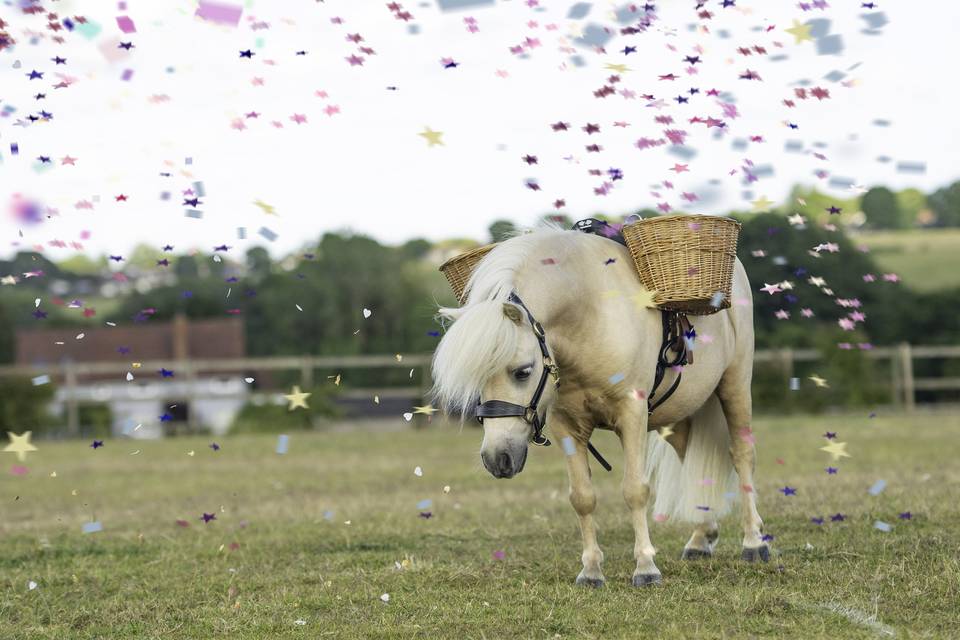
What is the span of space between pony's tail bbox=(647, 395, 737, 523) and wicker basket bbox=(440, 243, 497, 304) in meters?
1.87

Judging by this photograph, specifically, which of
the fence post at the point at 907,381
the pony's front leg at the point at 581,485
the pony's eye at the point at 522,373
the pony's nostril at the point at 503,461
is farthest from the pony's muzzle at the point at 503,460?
the fence post at the point at 907,381

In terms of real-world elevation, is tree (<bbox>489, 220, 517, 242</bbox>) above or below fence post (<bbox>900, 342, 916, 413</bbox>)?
above

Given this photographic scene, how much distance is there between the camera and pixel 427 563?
21.7 ft

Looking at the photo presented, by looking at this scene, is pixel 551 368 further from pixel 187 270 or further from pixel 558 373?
pixel 187 270

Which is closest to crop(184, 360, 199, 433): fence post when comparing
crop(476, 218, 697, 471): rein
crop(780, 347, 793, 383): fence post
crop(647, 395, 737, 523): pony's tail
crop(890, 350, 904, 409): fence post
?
crop(780, 347, 793, 383): fence post

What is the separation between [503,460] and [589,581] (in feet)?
3.43

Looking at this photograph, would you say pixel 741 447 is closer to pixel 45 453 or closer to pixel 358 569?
pixel 358 569

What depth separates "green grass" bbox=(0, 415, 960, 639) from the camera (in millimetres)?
4910

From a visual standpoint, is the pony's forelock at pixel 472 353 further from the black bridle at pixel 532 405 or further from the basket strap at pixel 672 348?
the basket strap at pixel 672 348

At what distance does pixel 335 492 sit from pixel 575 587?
7.04 m

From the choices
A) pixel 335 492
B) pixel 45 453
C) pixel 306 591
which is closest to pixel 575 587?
pixel 306 591

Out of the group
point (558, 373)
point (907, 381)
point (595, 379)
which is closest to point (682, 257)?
point (595, 379)

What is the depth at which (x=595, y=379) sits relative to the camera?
5688mm

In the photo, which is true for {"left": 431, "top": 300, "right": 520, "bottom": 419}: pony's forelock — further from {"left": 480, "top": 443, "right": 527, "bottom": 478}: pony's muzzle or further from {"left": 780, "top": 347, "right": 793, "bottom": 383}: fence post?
{"left": 780, "top": 347, "right": 793, "bottom": 383}: fence post
